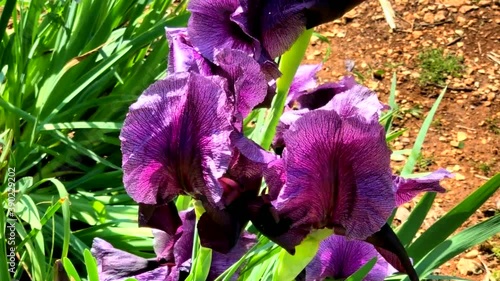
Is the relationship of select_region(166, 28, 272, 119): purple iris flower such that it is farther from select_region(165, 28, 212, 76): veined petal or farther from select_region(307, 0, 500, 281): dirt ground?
select_region(307, 0, 500, 281): dirt ground

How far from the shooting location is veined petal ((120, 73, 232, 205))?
0.59 meters

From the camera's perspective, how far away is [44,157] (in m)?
1.62

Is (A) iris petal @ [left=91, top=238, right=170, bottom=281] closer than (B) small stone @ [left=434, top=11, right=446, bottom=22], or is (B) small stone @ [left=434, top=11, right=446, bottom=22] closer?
(A) iris petal @ [left=91, top=238, right=170, bottom=281]

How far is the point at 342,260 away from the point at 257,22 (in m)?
0.34

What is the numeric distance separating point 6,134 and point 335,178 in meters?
1.02

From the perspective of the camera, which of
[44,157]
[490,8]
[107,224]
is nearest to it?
[107,224]

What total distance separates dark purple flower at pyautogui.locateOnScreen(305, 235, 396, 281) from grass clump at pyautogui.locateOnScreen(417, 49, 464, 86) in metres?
1.63

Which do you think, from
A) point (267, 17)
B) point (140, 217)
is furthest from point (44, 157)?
point (267, 17)

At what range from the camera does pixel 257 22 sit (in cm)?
64

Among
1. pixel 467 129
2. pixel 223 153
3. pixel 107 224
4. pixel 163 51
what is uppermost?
pixel 223 153

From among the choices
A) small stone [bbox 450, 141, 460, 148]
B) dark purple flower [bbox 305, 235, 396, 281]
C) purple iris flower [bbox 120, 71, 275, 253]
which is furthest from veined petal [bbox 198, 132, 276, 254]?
small stone [bbox 450, 141, 460, 148]

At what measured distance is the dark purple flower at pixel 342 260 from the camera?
2.72ft

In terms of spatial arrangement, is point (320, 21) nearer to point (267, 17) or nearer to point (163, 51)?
point (267, 17)

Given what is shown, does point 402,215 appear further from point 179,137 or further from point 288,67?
point 179,137
